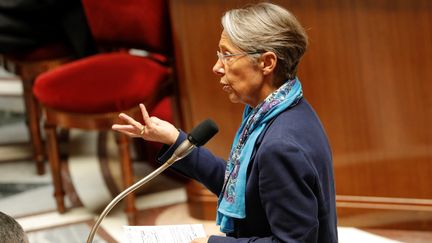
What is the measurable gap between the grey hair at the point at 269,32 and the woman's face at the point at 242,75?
0.03m

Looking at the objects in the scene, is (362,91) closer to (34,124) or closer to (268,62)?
(268,62)

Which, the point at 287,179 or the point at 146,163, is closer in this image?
the point at 287,179

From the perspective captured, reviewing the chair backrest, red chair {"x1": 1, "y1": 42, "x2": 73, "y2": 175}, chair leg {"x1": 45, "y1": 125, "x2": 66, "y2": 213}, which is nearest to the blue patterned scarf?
the chair backrest

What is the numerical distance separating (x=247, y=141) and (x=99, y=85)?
5.51 ft

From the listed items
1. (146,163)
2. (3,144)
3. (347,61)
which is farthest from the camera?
(3,144)

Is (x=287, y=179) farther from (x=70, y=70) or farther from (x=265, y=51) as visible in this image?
(x=70, y=70)

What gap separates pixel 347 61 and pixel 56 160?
4.63 ft

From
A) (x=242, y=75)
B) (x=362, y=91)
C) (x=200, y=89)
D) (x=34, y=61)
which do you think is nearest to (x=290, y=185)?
(x=242, y=75)

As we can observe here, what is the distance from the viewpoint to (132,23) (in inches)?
143

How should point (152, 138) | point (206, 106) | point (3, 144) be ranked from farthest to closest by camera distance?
1. point (3, 144)
2. point (206, 106)
3. point (152, 138)

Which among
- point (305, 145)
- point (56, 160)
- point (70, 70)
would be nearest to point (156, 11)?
point (70, 70)

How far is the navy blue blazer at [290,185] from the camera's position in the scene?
5.54 feet

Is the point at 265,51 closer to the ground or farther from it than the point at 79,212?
farther from it

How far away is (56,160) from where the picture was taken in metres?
3.67
